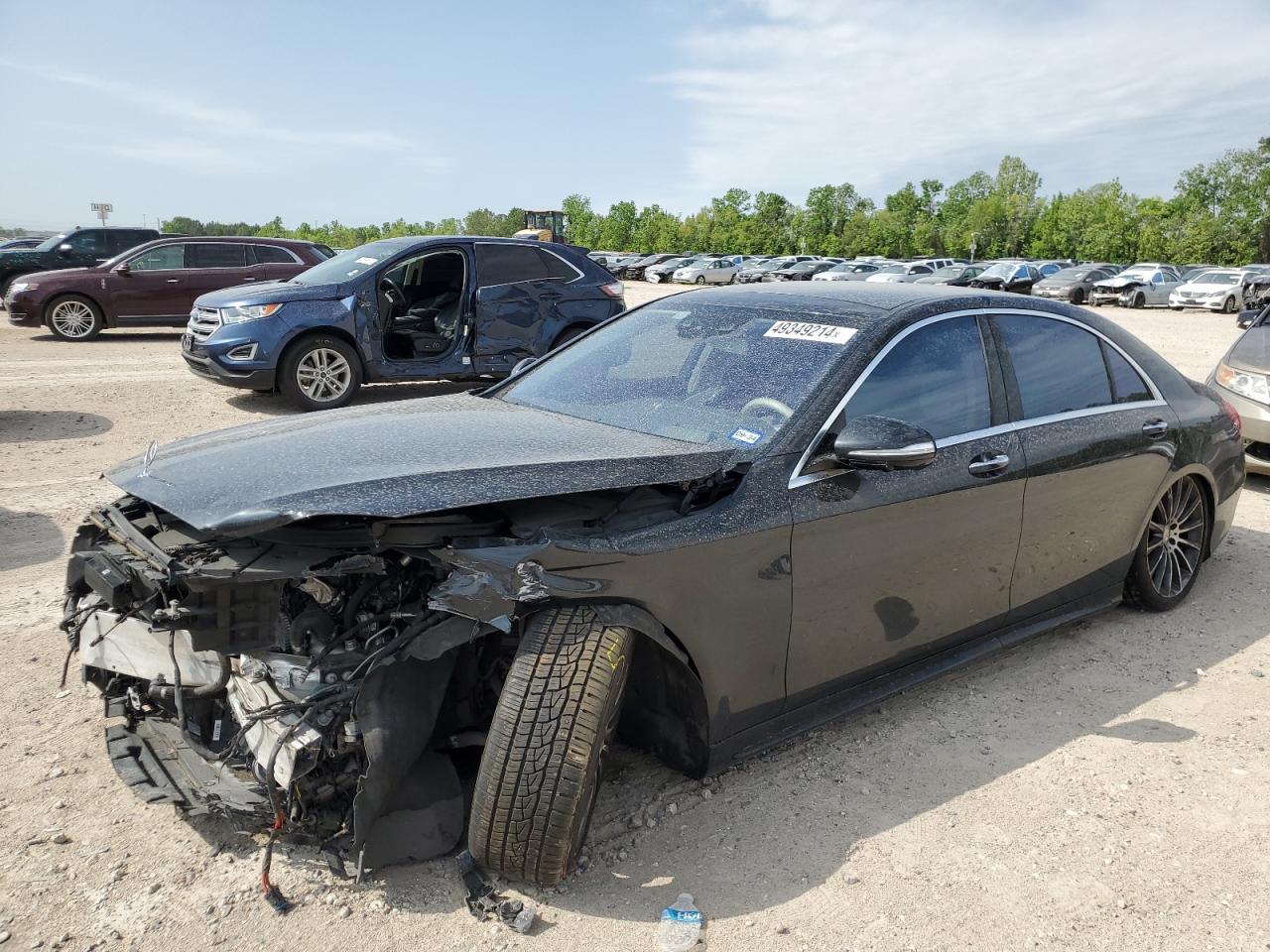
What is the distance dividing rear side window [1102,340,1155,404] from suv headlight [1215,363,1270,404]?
3.62m

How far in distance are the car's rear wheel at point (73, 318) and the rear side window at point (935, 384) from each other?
50.4ft

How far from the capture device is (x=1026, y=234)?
81.0 meters

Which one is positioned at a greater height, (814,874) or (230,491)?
(230,491)

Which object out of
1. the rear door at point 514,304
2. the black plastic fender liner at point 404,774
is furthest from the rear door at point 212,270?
the black plastic fender liner at point 404,774

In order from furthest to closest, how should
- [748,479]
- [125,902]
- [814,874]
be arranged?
[748,479] → [814,874] → [125,902]

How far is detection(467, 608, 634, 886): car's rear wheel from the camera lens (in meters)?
2.53

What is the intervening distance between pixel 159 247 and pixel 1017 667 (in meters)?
15.5

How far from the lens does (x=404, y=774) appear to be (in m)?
2.62

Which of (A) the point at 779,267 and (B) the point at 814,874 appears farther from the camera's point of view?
(A) the point at 779,267

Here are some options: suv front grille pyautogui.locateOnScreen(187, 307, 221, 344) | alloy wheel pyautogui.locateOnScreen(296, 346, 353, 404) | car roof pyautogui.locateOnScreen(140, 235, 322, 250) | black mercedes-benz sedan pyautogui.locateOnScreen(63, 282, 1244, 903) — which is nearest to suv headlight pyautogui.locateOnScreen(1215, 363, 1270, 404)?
black mercedes-benz sedan pyautogui.locateOnScreen(63, 282, 1244, 903)

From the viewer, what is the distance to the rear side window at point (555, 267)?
10391mm

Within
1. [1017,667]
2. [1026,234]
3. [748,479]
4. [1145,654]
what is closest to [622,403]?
[748,479]

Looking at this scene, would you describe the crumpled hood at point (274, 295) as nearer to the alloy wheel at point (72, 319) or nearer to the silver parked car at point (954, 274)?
the alloy wheel at point (72, 319)

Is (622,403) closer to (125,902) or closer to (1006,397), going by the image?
(1006,397)
